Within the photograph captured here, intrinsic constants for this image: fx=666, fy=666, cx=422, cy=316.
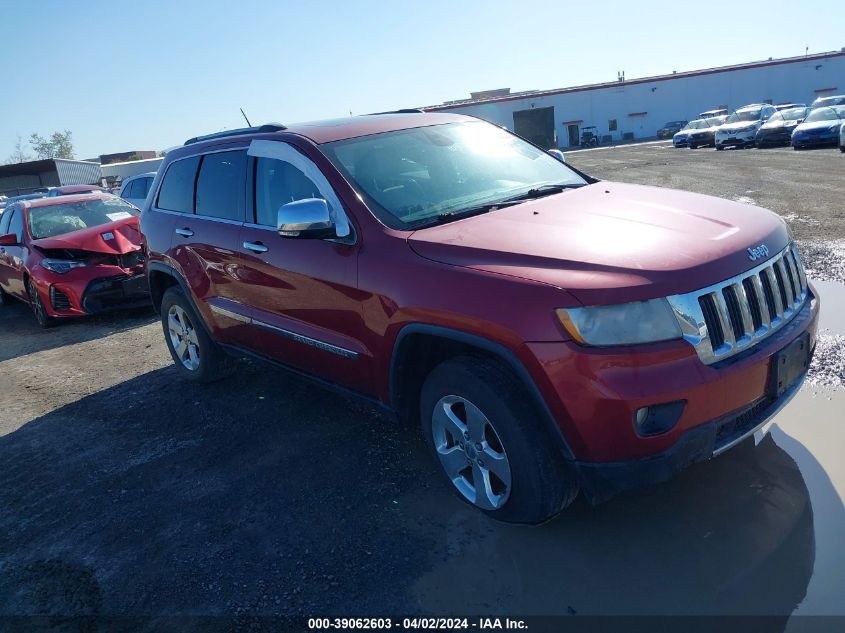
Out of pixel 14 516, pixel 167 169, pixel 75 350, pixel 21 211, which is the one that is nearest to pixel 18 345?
pixel 75 350

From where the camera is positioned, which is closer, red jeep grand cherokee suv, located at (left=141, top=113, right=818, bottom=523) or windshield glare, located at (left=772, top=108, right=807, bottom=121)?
Answer: red jeep grand cherokee suv, located at (left=141, top=113, right=818, bottom=523)

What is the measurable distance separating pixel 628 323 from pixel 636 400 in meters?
0.29

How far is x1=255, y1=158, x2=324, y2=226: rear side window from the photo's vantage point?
12.8ft

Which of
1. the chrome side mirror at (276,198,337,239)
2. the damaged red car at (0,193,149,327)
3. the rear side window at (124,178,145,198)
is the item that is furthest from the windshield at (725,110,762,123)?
the chrome side mirror at (276,198,337,239)

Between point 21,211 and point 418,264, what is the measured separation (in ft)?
27.0

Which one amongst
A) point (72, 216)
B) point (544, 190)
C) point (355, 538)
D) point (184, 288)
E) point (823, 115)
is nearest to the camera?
point (355, 538)

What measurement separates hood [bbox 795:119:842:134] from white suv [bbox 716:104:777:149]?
15.5 feet

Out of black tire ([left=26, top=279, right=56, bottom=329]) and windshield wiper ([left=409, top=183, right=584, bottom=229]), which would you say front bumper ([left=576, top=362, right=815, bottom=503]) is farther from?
black tire ([left=26, top=279, right=56, bottom=329])

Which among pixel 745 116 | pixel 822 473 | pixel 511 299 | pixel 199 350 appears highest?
pixel 745 116

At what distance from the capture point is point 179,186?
5.36 meters

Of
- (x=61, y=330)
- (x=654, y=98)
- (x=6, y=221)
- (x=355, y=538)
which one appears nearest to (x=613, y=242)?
(x=355, y=538)

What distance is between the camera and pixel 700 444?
258cm

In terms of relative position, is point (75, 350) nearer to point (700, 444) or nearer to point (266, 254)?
point (266, 254)

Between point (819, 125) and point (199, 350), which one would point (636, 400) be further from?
point (819, 125)
